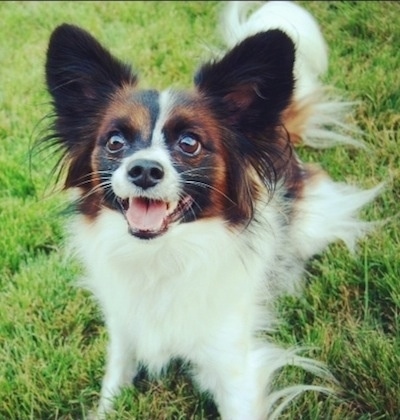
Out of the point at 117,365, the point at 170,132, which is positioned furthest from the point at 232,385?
the point at 170,132

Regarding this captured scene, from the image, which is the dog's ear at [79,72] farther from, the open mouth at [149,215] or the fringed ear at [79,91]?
the open mouth at [149,215]

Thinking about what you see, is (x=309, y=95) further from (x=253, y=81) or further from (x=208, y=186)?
(x=208, y=186)

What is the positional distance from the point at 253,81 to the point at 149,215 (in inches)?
23.1

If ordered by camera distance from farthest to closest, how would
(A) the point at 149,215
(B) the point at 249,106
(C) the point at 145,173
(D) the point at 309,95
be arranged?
(D) the point at 309,95, (B) the point at 249,106, (A) the point at 149,215, (C) the point at 145,173

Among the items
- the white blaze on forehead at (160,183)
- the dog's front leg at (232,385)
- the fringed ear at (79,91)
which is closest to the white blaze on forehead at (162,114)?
the white blaze on forehead at (160,183)

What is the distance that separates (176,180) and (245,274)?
0.58 meters

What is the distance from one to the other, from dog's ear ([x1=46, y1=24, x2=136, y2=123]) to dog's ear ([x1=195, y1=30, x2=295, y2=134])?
34 centimetres

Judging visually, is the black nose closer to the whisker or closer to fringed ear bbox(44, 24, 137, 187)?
the whisker

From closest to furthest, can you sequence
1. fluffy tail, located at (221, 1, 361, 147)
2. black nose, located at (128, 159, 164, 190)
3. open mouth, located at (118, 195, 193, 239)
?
black nose, located at (128, 159, 164, 190)
open mouth, located at (118, 195, 193, 239)
fluffy tail, located at (221, 1, 361, 147)

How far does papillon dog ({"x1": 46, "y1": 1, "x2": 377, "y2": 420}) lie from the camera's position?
2.15 m

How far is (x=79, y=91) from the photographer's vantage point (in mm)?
2396

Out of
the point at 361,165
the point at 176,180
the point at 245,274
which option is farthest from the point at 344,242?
the point at 176,180

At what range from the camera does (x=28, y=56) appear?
16.2ft

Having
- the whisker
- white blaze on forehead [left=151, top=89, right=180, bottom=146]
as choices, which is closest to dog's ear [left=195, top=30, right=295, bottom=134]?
Answer: white blaze on forehead [left=151, top=89, right=180, bottom=146]
